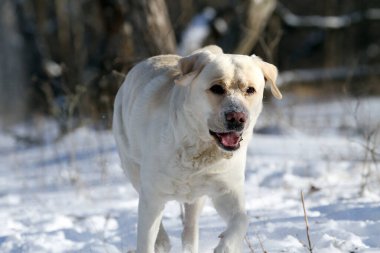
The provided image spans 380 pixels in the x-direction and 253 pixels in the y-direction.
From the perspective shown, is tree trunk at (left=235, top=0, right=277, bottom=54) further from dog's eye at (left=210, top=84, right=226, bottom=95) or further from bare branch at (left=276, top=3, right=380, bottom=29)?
bare branch at (left=276, top=3, right=380, bottom=29)

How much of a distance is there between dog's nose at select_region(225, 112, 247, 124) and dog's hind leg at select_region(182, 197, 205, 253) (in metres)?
1.21

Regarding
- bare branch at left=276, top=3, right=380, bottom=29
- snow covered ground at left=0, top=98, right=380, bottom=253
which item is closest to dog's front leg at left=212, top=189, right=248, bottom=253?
snow covered ground at left=0, top=98, right=380, bottom=253

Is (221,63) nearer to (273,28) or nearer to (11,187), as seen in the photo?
(11,187)

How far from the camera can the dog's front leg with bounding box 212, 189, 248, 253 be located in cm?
325

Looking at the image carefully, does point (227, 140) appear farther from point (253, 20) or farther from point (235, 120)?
point (253, 20)

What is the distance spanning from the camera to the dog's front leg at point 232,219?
10.6 ft

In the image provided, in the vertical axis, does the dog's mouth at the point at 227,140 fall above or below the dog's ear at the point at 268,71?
below

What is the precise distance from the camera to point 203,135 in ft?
11.1

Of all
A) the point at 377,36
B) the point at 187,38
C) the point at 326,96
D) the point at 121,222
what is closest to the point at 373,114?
the point at 326,96

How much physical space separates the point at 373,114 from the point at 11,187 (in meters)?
7.94

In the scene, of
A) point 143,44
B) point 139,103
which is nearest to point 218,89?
point 139,103

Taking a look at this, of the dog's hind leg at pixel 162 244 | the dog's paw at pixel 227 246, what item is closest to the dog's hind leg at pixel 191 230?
the dog's hind leg at pixel 162 244

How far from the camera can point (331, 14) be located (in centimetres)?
2433

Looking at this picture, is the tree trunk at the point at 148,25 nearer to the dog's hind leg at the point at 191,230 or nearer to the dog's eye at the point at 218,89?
the dog's hind leg at the point at 191,230
